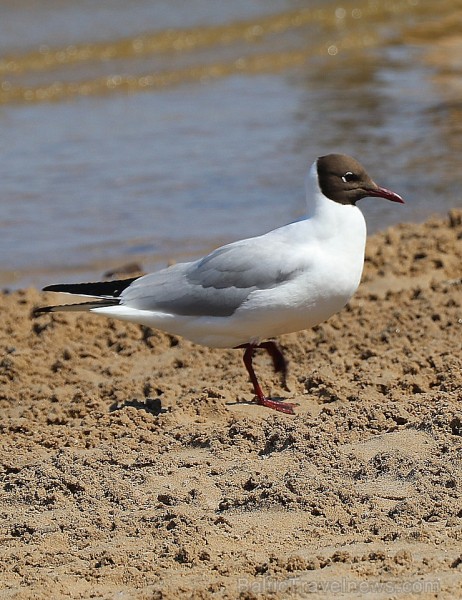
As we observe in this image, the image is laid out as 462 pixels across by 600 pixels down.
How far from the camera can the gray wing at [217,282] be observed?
18.2ft

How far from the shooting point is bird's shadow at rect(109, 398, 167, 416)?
5533mm

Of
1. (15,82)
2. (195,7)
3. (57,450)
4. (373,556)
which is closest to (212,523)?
(373,556)

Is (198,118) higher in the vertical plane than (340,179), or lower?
lower

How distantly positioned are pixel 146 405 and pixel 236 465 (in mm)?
1029

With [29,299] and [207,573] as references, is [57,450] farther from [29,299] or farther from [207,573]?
[29,299]

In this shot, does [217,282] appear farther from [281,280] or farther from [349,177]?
[349,177]

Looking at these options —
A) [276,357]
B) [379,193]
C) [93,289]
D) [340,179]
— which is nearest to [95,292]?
[93,289]

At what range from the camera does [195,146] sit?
1199cm

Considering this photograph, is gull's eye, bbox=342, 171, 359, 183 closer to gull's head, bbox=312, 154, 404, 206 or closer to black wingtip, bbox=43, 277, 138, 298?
gull's head, bbox=312, 154, 404, 206

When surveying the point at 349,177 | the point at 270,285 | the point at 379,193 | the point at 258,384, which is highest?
the point at 349,177

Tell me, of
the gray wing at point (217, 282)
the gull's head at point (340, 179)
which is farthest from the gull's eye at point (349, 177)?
the gray wing at point (217, 282)

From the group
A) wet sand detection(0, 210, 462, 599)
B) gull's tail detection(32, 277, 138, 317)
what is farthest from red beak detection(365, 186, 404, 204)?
gull's tail detection(32, 277, 138, 317)

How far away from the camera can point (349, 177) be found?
19.0ft

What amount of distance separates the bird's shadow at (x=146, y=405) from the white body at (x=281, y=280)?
1.41ft
